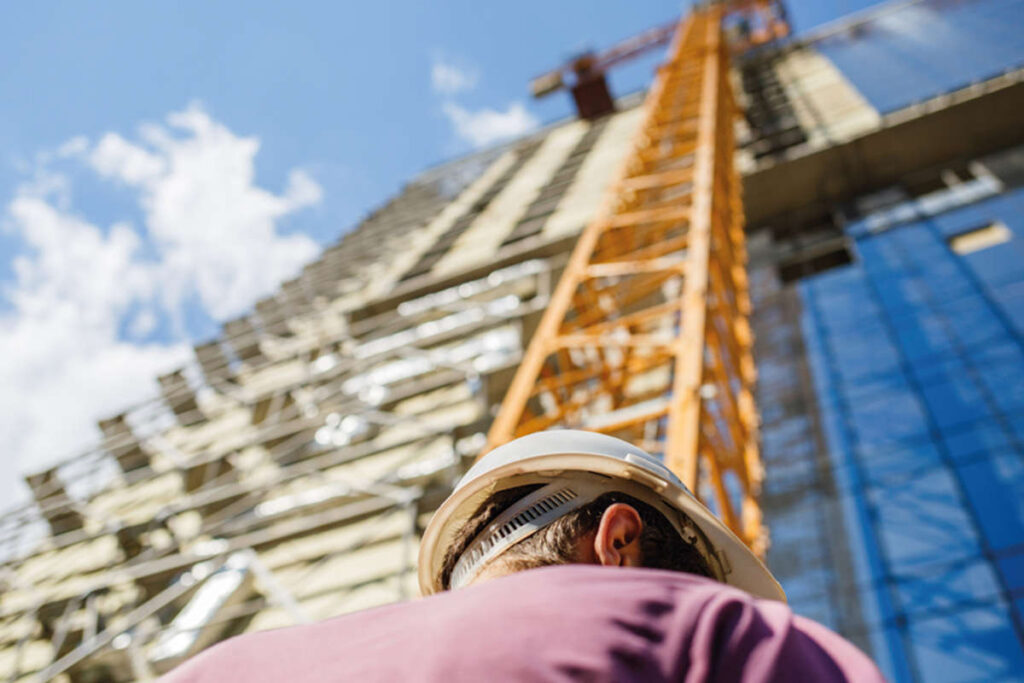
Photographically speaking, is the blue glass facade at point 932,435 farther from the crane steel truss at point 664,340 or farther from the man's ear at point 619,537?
the man's ear at point 619,537

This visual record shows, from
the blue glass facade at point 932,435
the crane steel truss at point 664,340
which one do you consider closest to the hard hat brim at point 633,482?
the crane steel truss at point 664,340

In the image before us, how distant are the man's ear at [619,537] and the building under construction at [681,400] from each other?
12.0 ft

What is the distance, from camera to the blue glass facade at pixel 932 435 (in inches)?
284

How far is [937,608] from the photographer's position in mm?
7406

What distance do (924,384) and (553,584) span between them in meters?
10.2

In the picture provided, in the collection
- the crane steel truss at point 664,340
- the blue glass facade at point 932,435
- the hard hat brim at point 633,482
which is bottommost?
the blue glass facade at point 932,435

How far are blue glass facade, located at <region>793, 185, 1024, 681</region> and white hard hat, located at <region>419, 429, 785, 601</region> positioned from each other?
6062mm

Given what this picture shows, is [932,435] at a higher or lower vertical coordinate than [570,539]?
lower

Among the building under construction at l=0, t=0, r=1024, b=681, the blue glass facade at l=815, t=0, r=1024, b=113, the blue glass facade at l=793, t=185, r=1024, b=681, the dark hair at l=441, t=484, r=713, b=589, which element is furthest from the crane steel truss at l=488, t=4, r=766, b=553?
the blue glass facade at l=815, t=0, r=1024, b=113

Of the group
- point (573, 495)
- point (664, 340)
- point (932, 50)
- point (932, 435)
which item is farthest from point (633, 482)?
point (932, 50)

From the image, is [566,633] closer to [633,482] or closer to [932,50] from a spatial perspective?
[633,482]

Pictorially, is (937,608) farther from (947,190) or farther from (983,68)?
(983,68)

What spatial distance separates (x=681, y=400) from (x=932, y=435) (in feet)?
15.4

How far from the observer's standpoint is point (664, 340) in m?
7.89
